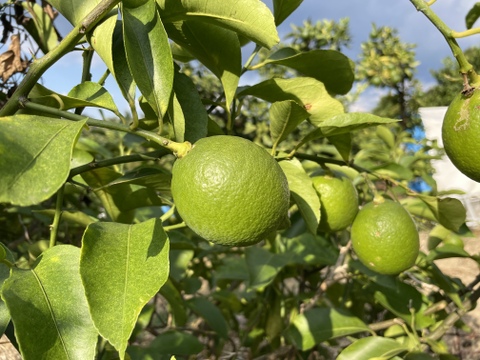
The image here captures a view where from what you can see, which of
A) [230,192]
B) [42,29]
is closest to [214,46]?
[230,192]

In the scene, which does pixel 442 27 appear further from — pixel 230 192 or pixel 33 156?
pixel 33 156

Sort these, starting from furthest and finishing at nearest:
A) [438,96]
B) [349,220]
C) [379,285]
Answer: [438,96] < [379,285] < [349,220]

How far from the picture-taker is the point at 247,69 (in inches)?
30.8

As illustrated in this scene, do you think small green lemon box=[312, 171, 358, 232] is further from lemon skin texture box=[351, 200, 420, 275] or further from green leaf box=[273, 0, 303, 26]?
green leaf box=[273, 0, 303, 26]

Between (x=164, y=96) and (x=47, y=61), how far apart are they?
0.13m

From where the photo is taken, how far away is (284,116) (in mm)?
643

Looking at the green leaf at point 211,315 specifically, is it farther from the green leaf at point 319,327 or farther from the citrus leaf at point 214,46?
the citrus leaf at point 214,46

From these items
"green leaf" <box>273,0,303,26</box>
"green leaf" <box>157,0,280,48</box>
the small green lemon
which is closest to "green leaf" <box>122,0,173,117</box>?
"green leaf" <box>157,0,280,48</box>

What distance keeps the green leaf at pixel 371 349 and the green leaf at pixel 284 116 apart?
0.51 metres

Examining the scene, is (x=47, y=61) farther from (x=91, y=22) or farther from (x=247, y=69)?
(x=247, y=69)

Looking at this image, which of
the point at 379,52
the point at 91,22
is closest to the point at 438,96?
the point at 379,52

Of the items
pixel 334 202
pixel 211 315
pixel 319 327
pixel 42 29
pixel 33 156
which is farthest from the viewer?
pixel 211 315

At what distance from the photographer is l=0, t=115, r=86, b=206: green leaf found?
0.36 m

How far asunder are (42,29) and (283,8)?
0.49 m
